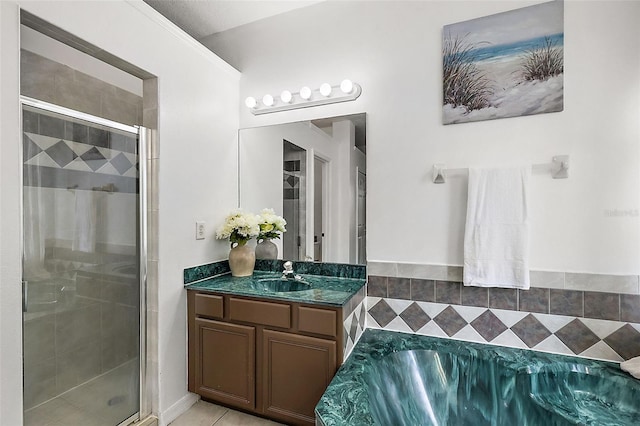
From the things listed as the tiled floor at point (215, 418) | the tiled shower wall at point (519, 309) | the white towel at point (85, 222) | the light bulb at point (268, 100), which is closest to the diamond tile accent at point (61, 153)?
the white towel at point (85, 222)

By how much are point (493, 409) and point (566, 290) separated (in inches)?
29.0

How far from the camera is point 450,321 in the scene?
1896 mm

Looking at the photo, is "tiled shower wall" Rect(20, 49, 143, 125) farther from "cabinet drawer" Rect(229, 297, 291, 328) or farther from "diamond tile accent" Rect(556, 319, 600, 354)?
"diamond tile accent" Rect(556, 319, 600, 354)

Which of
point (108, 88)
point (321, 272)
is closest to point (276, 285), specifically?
point (321, 272)

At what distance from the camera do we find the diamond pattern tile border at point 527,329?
5.26 ft

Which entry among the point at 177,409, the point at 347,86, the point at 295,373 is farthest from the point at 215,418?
the point at 347,86

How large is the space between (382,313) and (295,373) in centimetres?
67

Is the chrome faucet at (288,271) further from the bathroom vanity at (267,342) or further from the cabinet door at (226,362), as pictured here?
the cabinet door at (226,362)

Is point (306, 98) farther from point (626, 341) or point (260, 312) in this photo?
point (626, 341)

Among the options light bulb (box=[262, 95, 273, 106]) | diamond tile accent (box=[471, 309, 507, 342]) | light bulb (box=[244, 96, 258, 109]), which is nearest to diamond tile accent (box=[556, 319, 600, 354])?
diamond tile accent (box=[471, 309, 507, 342])

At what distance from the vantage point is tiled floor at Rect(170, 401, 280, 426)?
1845 millimetres

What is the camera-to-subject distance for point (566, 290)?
5.51ft

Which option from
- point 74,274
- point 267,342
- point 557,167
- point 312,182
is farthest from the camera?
point 312,182

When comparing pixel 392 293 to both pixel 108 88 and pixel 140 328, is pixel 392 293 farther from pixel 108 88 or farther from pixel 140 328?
pixel 108 88
